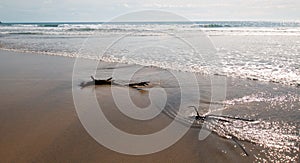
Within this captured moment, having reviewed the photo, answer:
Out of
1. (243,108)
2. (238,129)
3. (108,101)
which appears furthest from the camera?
(108,101)

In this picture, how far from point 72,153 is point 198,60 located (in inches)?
373

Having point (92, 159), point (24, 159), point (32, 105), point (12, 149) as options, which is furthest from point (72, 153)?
point (32, 105)

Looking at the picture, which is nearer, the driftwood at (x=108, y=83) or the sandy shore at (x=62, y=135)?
the sandy shore at (x=62, y=135)

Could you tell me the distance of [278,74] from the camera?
9.12 meters

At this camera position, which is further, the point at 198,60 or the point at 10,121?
the point at 198,60

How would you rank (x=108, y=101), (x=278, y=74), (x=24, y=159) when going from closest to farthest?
(x=24, y=159) → (x=108, y=101) → (x=278, y=74)

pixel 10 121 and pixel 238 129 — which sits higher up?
pixel 10 121

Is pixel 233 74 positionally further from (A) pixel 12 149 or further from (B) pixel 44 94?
(A) pixel 12 149

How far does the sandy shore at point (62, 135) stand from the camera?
3844 millimetres

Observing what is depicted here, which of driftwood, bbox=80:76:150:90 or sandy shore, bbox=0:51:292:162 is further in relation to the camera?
driftwood, bbox=80:76:150:90

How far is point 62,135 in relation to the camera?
4.52 m

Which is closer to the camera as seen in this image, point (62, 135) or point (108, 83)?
point (62, 135)

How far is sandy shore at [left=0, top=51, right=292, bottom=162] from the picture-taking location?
3844 mm

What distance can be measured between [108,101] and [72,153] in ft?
8.89
